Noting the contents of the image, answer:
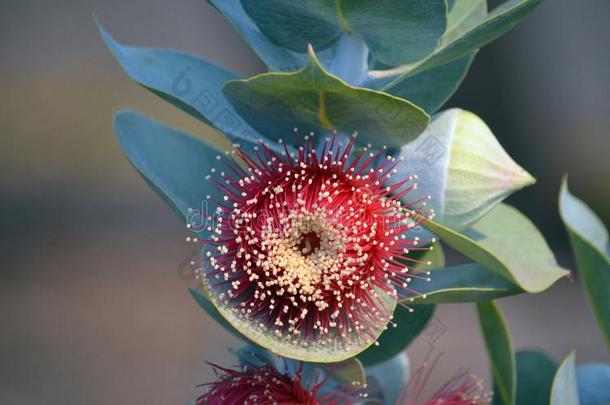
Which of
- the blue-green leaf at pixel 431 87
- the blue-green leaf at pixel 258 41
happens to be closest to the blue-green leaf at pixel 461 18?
the blue-green leaf at pixel 431 87

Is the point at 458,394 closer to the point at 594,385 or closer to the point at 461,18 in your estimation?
the point at 594,385

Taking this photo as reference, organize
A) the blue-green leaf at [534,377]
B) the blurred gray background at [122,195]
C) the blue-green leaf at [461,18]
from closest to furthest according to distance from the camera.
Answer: the blue-green leaf at [461,18], the blue-green leaf at [534,377], the blurred gray background at [122,195]

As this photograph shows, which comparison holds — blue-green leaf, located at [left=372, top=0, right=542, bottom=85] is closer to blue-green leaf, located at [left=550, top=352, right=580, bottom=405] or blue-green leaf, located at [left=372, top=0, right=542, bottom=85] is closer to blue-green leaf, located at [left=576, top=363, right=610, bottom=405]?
blue-green leaf, located at [left=550, top=352, right=580, bottom=405]

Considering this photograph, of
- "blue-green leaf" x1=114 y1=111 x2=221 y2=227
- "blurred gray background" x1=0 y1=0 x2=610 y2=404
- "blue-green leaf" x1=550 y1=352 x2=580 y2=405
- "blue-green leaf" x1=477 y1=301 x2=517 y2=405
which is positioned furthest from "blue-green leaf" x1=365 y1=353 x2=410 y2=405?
"blurred gray background" x1=0 y1=0 x2=610 y2=404

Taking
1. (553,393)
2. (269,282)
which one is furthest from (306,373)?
(553,393)

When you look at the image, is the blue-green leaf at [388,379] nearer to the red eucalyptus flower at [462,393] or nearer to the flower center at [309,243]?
the red eucalyptus flower at [462,393]

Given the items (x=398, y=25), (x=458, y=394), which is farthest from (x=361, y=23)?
(x=458, y=394)
